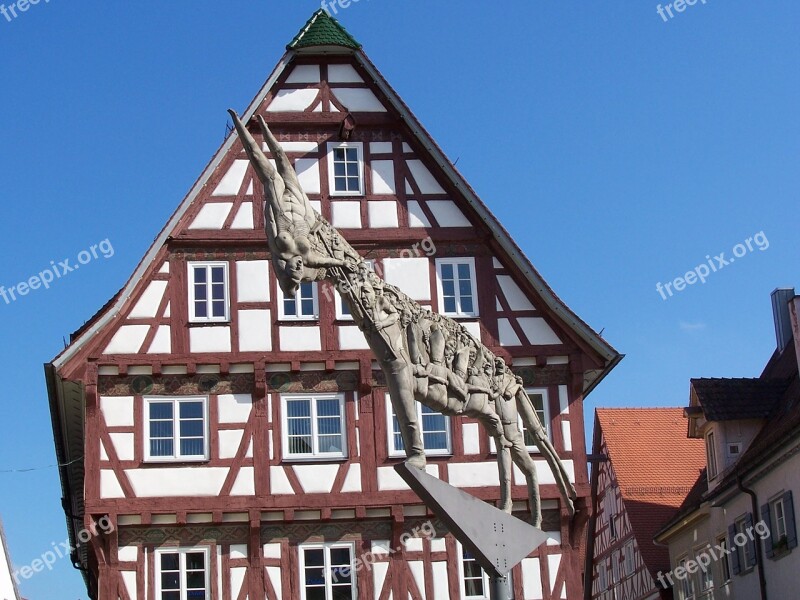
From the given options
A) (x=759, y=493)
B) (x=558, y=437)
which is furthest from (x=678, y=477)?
(x=558, y=437)

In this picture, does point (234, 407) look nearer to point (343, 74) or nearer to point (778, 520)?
point (343, 74)

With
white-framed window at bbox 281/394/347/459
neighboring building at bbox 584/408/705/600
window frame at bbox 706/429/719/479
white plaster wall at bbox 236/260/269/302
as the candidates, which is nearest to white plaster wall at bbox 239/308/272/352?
white plaster wall at bbox 236/260/269/302

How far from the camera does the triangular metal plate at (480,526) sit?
12570 millimetres

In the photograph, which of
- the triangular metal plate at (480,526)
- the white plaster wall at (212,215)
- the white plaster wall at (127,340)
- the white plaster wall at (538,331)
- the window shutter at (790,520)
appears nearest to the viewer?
the triangular metal plate at (480,526)

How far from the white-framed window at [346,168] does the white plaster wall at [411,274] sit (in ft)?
5.11

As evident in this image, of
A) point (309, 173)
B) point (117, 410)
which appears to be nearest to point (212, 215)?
point (309, 173)

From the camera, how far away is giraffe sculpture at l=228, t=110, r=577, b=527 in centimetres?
1155

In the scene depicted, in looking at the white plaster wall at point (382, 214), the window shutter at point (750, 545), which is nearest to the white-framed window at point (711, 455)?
the window shutter at point (750, 545)

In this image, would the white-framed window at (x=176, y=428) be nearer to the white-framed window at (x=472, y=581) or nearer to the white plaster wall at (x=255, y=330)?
the white plaster wall at (x=255, y=330)

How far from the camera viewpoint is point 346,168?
27406 millimetres

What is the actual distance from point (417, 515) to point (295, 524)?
2200 millimetres

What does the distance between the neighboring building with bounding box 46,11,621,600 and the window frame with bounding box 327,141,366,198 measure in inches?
1.3

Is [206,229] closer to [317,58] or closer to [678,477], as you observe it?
[317,58]

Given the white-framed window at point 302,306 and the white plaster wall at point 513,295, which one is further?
the white plaster wall at point 513,295
